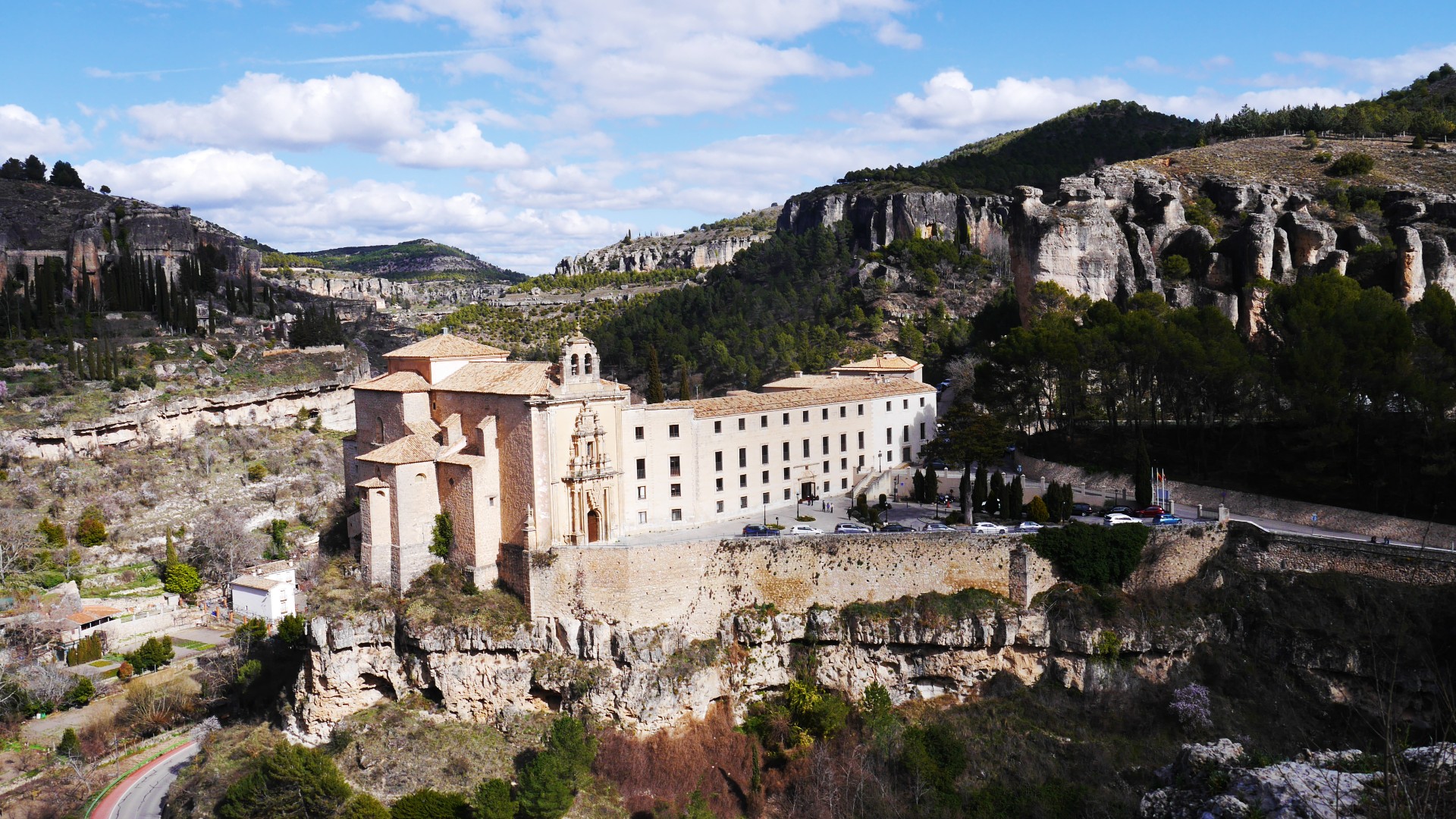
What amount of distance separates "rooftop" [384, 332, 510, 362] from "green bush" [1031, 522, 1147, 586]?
24605 millimetres

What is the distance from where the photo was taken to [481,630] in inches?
1412

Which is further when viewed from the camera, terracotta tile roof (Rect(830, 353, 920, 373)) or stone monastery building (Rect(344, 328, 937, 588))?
terracotta tile roof (Rect(830, 353, 920, 373))

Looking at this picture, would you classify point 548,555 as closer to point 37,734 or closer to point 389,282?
point 37,734

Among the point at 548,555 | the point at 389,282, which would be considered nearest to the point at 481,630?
the point at 548,555

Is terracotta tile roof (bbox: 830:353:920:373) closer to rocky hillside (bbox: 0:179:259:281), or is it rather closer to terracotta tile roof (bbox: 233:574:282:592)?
terracotta tile roof (bbox: 233:574:282:592)

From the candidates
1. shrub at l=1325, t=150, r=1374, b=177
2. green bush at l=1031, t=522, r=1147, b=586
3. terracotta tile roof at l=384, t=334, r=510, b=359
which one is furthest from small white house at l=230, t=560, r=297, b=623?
shrub at l=1325, t=150, r=1374, b=177

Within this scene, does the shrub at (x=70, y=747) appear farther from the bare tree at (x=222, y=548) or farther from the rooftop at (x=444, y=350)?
the rooftop at (x=444, y=350)

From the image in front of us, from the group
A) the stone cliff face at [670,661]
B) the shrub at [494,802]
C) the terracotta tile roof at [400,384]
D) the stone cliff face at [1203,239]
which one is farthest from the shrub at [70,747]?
the stone cliff face at [1203,239]

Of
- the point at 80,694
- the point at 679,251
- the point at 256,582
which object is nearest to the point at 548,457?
the point at 256,582

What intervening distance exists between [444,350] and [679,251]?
431 ft

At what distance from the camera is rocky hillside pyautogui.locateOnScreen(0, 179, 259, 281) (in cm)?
8988

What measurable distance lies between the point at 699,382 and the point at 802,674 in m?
38.7

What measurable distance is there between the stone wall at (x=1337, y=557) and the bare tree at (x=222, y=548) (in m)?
52.4

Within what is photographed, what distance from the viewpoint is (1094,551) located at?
37.6m
